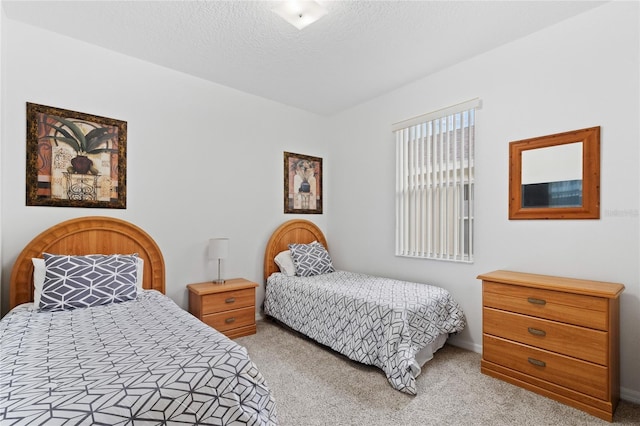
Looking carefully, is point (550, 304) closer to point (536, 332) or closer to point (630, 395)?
point (536, 332)

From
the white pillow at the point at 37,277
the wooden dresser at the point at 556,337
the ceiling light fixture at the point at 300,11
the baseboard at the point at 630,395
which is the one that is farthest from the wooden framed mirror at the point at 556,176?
the white pillow at the point at 37,277

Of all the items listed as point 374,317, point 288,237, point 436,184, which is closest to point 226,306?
point 288,237

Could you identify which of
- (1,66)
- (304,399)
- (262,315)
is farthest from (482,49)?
(1,66)

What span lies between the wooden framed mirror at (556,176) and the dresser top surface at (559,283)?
47 centimetres

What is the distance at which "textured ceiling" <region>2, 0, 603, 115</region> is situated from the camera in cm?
213

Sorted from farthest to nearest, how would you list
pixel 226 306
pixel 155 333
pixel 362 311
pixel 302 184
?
pixel 302 184
pixel 226 306
pixel 362 311
pixel 155 333

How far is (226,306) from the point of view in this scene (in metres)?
2.99

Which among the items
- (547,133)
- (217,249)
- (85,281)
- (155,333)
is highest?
(547,133)

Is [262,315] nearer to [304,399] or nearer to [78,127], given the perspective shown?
[304,399]

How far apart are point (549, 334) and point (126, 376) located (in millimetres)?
2458

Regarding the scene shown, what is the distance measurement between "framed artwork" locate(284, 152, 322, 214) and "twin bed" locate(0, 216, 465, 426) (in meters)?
0.30

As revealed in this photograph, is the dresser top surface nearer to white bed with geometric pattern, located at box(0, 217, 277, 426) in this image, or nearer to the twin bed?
the twin bed

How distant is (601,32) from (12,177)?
4.45m

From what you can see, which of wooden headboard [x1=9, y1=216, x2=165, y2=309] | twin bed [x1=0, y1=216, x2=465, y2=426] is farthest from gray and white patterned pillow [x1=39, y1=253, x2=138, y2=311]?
wooden headboard [x1=9, y1=216, x2=165, y2=309]
